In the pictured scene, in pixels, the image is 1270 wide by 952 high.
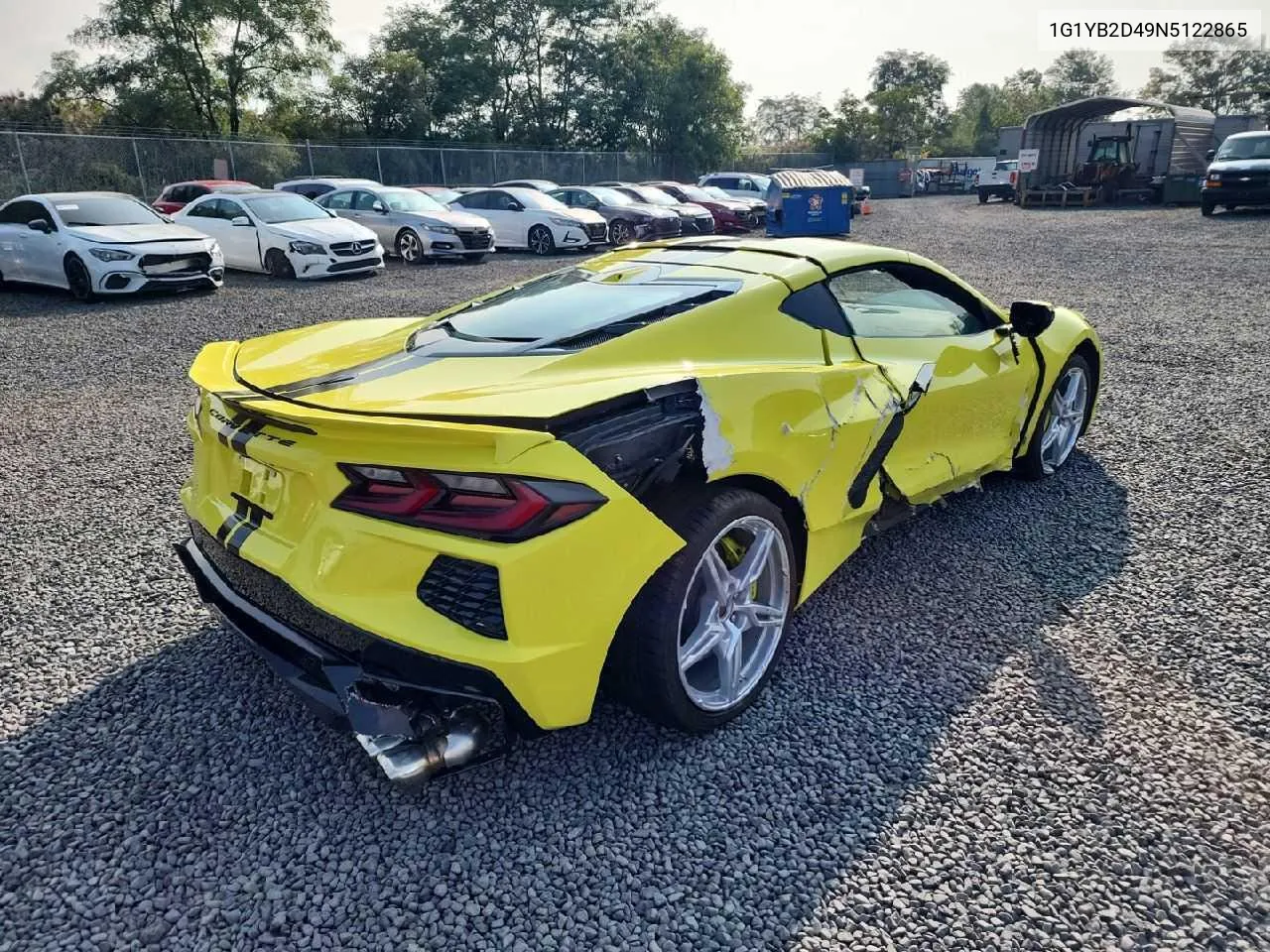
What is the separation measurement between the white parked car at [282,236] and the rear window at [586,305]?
10.9 m

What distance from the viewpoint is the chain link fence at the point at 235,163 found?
18.9 m

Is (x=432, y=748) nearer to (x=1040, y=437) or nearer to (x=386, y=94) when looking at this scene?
(x=1040, y=437)

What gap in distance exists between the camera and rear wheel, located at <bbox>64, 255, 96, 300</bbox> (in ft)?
35.5

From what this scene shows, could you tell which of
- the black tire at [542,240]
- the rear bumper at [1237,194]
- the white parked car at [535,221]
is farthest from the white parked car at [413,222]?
the rear bumper at [1237,194]

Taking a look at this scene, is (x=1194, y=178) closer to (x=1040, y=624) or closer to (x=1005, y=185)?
(x=1005, y=185)

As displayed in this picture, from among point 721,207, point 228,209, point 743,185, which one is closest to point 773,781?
point 228,209

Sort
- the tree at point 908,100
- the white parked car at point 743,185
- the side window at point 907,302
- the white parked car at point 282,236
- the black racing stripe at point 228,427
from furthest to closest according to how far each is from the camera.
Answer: the tree at point 908,100 → the white parked car at point 743,185 → the white parked car at point 282,236 → the side window at point 907,302 → the black racing stripe at point 228,427

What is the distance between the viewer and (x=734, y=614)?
8.52ft

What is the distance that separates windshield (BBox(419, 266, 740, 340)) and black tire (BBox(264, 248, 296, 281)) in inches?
440

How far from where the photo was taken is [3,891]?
6.59ft

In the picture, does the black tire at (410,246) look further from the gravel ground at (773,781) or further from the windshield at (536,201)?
the gravel ground at (773,781)

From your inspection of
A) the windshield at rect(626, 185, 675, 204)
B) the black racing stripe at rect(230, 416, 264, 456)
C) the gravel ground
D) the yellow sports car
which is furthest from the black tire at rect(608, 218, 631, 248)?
the black racing stripe at rect(230, 416, 264, 456)

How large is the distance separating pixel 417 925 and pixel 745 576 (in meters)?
1.30

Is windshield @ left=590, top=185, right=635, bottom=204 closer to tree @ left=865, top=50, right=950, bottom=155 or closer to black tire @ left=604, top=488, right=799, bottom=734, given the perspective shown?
black tire @ left=604, top=488, right=799, bottom=734
